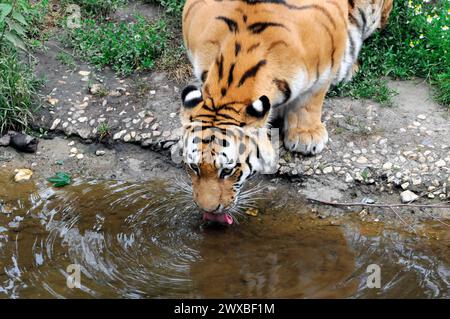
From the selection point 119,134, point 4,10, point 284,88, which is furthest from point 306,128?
point 4,10

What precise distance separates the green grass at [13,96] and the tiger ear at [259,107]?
2.39 meters

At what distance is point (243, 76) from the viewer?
14.2 ft

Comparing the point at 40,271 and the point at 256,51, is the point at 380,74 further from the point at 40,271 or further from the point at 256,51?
the point at 40,271

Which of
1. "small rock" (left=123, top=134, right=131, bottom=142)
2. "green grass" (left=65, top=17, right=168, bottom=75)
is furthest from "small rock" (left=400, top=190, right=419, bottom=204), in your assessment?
"green grass" (left=65, top=17, right=168, bottom=75)

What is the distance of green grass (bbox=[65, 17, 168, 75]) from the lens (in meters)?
Answer: 6.25

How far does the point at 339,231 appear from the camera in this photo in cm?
479

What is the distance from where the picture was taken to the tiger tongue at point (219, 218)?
462 centimetres

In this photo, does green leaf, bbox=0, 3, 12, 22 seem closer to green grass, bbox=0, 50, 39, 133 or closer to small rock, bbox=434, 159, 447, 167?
green grass, bbox=0, 50, 39, 133

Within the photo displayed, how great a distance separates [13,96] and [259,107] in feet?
8.19

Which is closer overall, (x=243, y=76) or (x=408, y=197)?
(x=243, y=76)

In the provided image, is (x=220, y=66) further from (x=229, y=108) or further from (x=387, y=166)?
(x=387, y=166)

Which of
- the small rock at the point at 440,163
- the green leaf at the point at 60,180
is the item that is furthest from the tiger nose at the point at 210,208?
the small rock at the point at 440,163

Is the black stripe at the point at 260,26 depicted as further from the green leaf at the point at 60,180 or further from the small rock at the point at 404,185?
the green leaf at the point at 60,180
